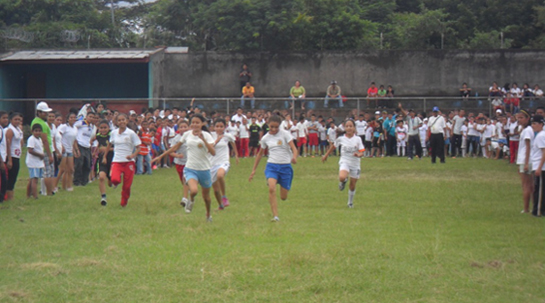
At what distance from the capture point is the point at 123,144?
48.4 ft

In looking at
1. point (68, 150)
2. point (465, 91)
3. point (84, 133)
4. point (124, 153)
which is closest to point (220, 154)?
point (124, 153)

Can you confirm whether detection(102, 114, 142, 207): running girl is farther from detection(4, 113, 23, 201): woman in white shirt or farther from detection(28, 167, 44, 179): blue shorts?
detection(28, 167, 44, 179): blue shorts

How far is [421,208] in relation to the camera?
15156 mm

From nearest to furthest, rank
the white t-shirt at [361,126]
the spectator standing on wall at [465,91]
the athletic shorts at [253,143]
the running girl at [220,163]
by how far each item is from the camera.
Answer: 1. the running girl at [220,163]
2. the athletic shorts at [253,143]
3. the white t-shirt at [361,126]
4. the spectator standing on wall at [465,91]

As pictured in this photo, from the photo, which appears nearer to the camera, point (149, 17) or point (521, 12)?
point (521, 12)

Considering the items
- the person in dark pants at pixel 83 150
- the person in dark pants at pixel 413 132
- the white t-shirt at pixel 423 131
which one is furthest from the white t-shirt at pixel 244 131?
the person in dark pants at pixel 83 150

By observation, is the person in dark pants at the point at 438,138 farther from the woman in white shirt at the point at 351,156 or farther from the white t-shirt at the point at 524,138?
the white t-shirt at the point at 524,138

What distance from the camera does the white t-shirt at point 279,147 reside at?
42.8 feet

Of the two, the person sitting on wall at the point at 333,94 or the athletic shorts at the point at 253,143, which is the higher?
the person sitting on wall at the point at 333,94

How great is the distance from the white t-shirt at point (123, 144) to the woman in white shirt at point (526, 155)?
7.50 m

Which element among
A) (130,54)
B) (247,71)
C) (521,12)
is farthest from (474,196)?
(521,12)

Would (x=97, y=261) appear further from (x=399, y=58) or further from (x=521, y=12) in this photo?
(x=521, y=12)

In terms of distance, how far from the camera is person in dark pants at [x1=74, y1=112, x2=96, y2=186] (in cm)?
1919

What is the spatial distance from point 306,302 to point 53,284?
2.88m
